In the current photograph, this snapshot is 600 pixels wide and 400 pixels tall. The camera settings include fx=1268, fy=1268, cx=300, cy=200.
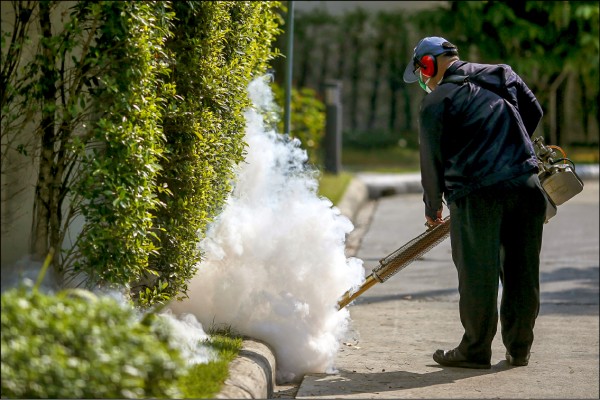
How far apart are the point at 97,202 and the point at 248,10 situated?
1868mm

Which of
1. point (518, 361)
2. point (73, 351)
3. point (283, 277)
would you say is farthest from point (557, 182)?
Result: point (73, 351)

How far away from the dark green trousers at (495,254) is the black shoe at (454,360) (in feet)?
0.13

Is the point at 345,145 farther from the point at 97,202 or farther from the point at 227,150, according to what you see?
the point at 97,202

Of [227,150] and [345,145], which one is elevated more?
[227,150]

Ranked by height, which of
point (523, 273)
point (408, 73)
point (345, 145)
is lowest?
Answer: point (345, 145)

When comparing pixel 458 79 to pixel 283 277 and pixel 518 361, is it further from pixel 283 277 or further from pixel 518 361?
pixel 518 361

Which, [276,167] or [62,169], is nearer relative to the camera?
[62,169]

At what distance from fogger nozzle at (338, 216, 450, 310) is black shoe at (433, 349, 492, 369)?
0.52 m

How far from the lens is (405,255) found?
6.75m

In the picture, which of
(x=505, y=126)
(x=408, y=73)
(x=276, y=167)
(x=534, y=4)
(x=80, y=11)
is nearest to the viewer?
(x=80, y=11)

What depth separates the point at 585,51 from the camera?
16.4 metres

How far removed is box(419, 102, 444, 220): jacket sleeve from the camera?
6383mm

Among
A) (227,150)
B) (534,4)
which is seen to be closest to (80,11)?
(227,150)

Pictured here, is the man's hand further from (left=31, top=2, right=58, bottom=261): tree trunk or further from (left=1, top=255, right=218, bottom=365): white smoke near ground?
(left=31, top=2, right=58, bottom=261): tree trunk
